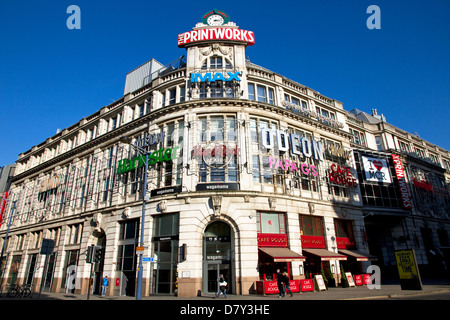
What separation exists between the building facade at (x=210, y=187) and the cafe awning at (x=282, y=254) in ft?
0.38

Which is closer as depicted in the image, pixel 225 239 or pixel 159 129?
pixel 225 239

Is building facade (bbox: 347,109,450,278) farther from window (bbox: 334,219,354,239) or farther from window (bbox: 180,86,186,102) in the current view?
window (bbox: 180,86,186,102)

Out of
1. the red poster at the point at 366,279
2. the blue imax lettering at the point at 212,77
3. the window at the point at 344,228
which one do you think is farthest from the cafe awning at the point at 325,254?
the blue imax lettering at the point at 212,77

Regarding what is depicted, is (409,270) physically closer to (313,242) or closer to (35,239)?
(313,242)

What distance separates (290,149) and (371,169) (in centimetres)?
1508

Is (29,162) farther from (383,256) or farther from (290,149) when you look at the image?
(383,256)

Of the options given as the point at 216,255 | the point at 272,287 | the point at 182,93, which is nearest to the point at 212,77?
the point at 182,93

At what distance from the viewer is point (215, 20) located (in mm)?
30250

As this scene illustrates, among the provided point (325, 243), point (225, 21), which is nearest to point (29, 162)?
point (225, 21)

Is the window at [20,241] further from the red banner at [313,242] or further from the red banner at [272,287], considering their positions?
the red banner at [313,242]

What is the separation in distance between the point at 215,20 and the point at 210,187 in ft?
64.2

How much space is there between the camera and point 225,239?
2253 centimetres

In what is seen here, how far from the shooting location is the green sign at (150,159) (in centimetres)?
2552
